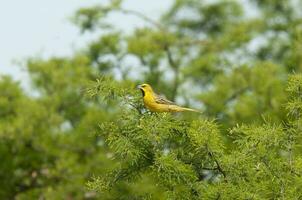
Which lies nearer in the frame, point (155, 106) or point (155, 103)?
point (155, 106)

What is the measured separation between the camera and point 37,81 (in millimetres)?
21359

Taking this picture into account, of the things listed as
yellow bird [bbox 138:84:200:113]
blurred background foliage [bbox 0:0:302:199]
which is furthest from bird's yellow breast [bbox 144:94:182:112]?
blurred background foliage [bbox 0:0:302:199]

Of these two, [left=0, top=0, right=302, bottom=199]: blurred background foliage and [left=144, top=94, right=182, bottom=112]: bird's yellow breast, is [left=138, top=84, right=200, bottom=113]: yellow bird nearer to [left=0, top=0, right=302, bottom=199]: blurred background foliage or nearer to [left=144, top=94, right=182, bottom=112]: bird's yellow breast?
[left=144, top=94, right=182, bottom=112]: bird's yellow breast

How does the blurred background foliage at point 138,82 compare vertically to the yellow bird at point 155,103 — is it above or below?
below

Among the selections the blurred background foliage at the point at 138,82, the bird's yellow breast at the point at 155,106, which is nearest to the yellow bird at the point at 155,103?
the bird's yellow breast at the point at 155,106

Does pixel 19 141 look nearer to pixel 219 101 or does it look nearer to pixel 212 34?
pixel 219 101

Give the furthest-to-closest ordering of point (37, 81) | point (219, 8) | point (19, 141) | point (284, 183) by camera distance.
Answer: point (219, 8) < point (37, 81) < point (19, 141) < point (284, 183)

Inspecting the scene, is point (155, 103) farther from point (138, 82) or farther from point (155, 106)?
point (138, 82)

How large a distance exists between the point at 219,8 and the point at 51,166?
24.2 ft

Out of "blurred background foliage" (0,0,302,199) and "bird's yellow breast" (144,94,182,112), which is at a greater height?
"bird's yellow breast" (144,94,182,112)

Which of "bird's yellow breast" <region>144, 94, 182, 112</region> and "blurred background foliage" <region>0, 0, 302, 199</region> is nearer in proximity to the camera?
"bird's yellow breast" <region>144, 94, 182, 112</region>

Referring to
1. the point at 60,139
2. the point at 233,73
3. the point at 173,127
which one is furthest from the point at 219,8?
the point at 173,127

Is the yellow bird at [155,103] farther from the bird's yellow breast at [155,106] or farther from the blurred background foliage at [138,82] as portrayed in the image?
the blurred background foliage at [138,82]

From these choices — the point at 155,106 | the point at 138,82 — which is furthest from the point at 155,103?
the point at 138,82
